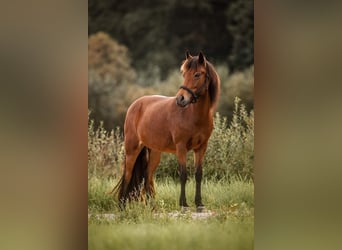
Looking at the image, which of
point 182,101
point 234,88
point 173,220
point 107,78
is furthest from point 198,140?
point 107,78

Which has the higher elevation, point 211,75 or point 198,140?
point 211,75

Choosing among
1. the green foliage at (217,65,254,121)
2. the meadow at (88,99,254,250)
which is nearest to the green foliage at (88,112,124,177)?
the meadow at (88,99,254,250)

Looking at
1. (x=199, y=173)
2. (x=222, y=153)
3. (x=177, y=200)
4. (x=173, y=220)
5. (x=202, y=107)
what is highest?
(x=202, y=107)

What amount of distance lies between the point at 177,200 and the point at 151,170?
0.21m

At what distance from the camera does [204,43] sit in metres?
2.40

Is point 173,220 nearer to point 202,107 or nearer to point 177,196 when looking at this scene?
point 177,196

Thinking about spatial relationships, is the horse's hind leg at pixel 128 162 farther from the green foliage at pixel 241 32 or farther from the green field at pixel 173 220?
the green foliage at pixel 241 32

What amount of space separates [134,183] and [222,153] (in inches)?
19.3

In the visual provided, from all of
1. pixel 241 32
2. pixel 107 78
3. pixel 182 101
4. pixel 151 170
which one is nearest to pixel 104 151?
pixel 151 170

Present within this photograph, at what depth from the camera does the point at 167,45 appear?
2396 millimetres

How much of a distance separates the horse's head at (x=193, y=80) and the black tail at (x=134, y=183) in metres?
0.36

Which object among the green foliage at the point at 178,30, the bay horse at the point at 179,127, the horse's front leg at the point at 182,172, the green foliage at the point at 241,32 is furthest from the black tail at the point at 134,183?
the green foliage at the point at 241,32
